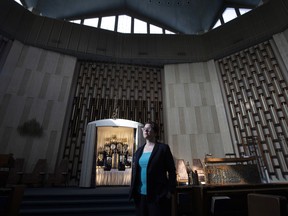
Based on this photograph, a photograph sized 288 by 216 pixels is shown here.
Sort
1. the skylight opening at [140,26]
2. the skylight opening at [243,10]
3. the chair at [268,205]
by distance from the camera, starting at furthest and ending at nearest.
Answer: the skylight opening at [140,26] → the skylight opening at [243,10] → the chair at [268,205]

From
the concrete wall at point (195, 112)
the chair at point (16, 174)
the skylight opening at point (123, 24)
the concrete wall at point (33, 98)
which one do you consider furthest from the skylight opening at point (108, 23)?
the chair at point (16, 174)

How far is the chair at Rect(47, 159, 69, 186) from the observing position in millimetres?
5410

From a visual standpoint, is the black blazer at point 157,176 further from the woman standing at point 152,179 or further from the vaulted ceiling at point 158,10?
the vaulted ceiling at point 158,10

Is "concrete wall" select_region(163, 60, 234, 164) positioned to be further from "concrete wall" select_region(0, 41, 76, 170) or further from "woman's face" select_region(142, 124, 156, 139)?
"woman's face" select_region(142, 124, 156, 139)

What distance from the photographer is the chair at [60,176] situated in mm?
5410

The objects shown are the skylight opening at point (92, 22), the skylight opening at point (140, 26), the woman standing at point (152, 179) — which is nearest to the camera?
the woman standing at point (152, 179)

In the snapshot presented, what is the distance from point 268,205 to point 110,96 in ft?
22.3

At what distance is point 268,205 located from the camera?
40.4 inches

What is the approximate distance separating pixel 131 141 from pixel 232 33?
5.70 meters

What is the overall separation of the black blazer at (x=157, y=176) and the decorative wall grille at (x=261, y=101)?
498 centimetres

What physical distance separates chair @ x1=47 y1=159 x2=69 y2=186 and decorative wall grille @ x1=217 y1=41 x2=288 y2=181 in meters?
5.63

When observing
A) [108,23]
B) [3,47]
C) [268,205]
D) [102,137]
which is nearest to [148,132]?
[268,205]

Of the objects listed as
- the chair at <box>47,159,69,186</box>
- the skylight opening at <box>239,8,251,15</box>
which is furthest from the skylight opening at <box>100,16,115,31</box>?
the chair at <box>47,159,69,186</box>

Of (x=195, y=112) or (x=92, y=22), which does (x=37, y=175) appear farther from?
(x=92, y=22)
